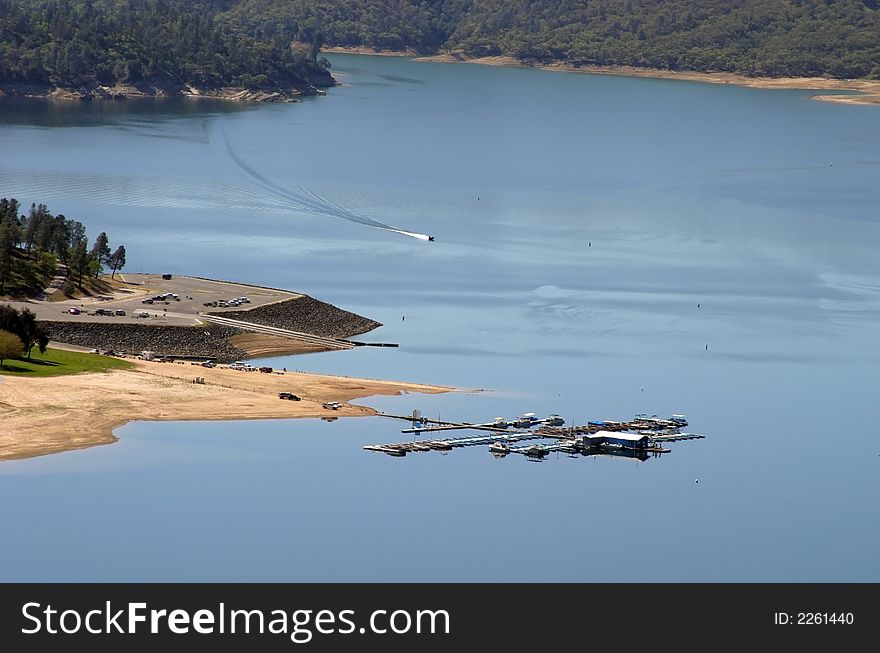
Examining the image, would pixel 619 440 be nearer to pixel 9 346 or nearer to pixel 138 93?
pixel 9 346

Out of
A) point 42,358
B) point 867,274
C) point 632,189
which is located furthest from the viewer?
point 632,189

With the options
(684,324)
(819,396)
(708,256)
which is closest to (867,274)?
(708,256)

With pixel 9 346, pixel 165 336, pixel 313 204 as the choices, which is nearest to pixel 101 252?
pixel 165 336

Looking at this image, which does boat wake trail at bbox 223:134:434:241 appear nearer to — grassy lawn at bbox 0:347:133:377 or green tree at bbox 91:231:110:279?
green tree at bbox 91:231:110:279

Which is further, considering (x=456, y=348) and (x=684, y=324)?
(x=684, y=324)

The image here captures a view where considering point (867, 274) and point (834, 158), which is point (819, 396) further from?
point (834, 158)

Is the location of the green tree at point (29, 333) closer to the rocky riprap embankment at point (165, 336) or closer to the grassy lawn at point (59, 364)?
the grassy lawn at point (59, 364)
